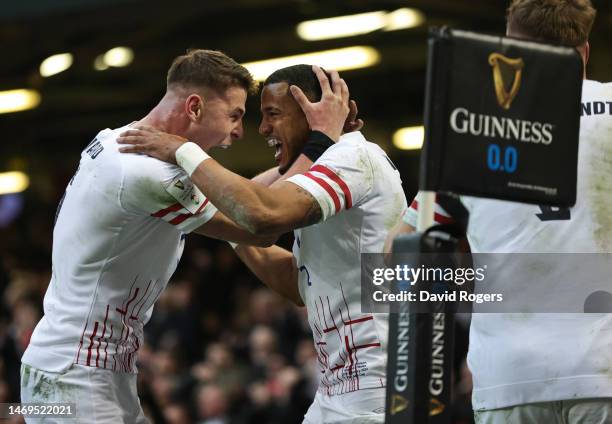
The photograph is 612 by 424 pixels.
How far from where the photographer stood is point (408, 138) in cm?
2116

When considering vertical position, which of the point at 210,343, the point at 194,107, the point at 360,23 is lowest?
the point at 210,343

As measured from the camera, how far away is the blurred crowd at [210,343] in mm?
10992

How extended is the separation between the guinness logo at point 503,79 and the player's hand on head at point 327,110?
56.4 inches

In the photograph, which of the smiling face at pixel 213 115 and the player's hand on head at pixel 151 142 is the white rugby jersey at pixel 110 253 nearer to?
the player's hand on head at pixel 151 142

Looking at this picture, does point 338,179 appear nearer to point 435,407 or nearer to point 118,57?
point 435,407

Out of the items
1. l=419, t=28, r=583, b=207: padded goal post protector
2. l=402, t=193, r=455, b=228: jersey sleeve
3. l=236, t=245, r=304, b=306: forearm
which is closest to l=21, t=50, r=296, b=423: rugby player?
l=236, t=245, r=304, b=306: forearm

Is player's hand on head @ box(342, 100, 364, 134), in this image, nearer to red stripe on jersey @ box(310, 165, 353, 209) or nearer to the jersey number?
red stripe on jersey @ box(310, 165, 353, 209)

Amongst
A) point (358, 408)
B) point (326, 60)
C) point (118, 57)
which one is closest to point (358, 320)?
point (358, 408)

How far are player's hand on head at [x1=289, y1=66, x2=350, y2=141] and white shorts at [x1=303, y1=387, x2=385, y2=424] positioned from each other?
1.14 meters

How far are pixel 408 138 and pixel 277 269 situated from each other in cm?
1537

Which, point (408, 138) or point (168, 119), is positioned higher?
point (408, 138)

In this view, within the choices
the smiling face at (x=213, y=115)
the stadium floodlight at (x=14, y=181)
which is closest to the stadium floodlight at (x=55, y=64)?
the stadium floodlight at (x=14, y=181)

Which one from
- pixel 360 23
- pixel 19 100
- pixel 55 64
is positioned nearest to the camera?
pixel 360 23

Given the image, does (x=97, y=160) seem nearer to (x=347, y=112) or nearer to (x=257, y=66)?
(x=347, y=112)
